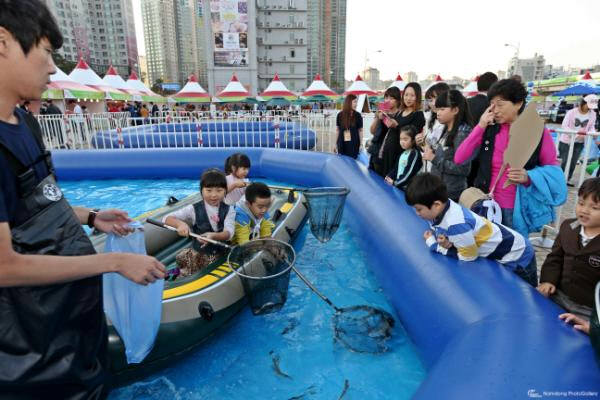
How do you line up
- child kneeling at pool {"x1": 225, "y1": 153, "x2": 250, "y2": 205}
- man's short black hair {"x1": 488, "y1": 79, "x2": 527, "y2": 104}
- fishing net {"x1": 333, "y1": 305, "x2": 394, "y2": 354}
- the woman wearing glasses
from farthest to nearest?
1. the woman wearing glasses
2. child kneeling at pool {"x1": 225, "y1": 153, "x2": 250, "y2": 205}
3. fishing net {"x1": 333, "y1": 305, "x2": 394, "y2": 354}
4. man's short black hair {"x1": 488, "y1": 79, "x2": 527, "y2": 104}

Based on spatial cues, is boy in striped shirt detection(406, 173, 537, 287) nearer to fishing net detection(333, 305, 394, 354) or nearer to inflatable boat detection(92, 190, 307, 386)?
fishing net detection(333, 305, 394, 354)

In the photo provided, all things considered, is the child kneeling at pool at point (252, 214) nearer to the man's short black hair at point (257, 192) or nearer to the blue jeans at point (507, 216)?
the man's short black hair at point (257, 192)

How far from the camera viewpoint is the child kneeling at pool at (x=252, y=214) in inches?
136

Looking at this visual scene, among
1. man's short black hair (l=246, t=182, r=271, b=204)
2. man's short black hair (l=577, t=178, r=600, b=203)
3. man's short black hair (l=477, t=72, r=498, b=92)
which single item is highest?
man's short black hair (l=477, t=72, r=498, b=92)

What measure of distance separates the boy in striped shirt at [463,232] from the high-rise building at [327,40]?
8837cm

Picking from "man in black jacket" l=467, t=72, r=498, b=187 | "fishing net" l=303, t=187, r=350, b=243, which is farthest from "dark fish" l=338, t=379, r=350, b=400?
"man in black jacket" l=467, t=72, r=498, b=187

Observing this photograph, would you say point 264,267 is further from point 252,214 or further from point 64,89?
point 64,89

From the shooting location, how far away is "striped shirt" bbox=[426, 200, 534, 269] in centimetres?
240

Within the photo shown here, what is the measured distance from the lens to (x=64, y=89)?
14203 millimetres

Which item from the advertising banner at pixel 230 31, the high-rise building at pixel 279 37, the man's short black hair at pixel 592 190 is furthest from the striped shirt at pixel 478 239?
the high-rise building at pixel 279 37

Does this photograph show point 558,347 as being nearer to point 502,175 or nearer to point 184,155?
point 502,175

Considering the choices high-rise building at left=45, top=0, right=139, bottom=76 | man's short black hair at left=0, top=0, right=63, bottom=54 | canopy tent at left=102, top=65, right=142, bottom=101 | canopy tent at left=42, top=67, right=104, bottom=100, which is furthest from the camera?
high-rise building at left=45, top=0, right=139, bottom=76

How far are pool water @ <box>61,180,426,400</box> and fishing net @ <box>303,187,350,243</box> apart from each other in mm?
561

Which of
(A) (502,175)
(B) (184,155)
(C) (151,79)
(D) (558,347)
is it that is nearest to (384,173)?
(A) (502,175)
